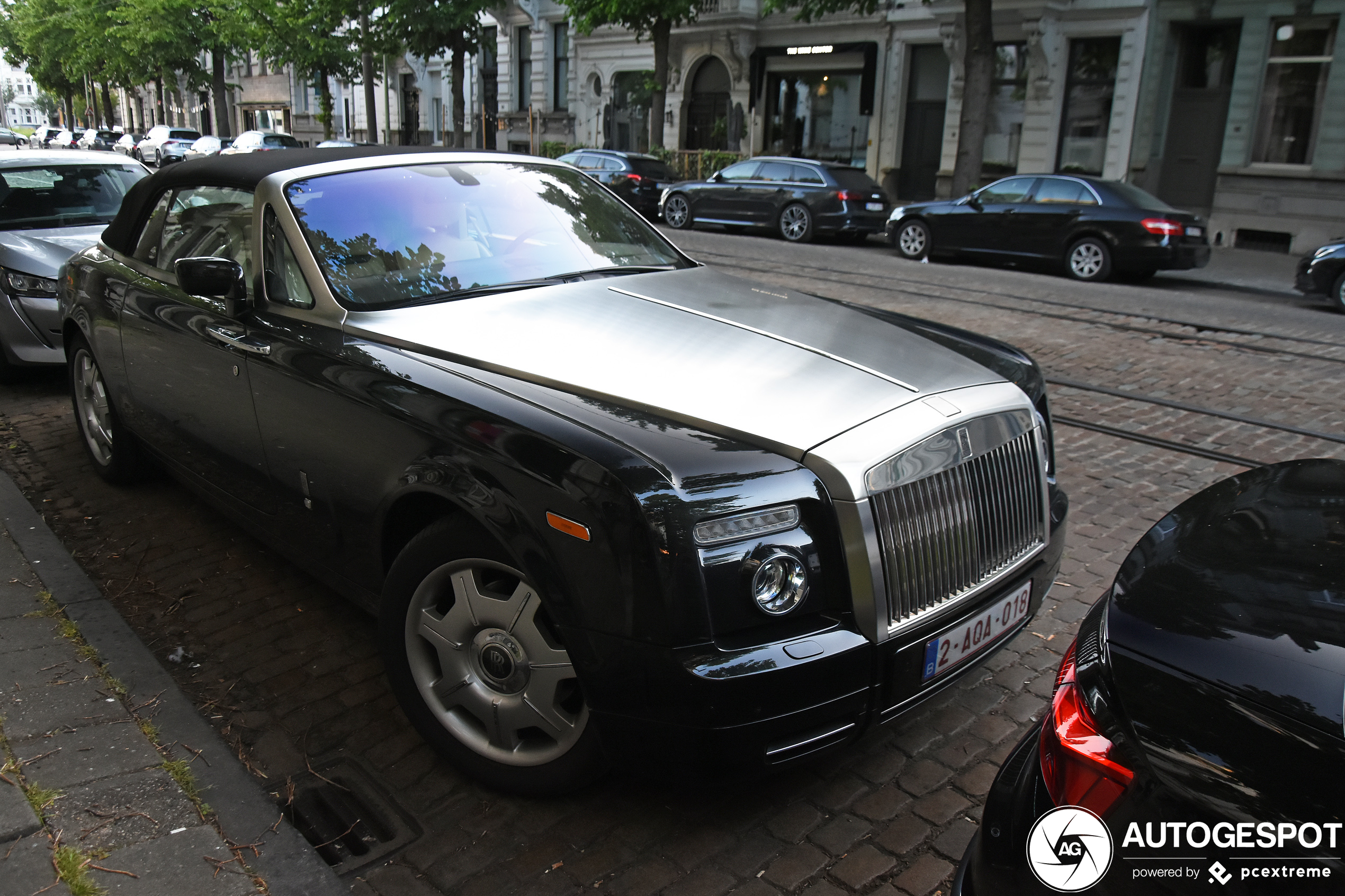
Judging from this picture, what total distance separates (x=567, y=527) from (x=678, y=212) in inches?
772

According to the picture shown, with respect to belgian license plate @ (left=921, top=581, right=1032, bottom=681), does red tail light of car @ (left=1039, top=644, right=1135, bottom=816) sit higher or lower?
higher

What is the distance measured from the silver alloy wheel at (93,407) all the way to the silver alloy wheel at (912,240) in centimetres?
1395

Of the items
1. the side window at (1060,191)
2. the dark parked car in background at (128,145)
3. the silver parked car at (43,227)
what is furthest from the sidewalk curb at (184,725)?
the dark parked car in background at (128,145)

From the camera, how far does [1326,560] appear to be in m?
1.85

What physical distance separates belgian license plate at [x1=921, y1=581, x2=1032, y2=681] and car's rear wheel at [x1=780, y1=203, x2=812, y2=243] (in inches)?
649

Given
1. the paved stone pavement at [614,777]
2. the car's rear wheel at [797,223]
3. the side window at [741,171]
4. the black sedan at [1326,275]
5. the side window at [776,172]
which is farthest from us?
the side window at [741,171]

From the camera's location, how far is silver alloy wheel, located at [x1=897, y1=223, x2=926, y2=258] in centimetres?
1697

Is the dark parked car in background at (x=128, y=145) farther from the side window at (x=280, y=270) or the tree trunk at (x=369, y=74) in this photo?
the side window at (x=280, y=270)

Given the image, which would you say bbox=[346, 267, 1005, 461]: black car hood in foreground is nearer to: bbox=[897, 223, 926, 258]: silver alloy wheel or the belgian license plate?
the belgian license plate

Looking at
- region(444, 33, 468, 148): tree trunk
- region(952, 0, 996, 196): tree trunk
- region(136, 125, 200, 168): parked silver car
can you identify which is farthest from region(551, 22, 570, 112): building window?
region(952, 0, 996, 196): tree trunk

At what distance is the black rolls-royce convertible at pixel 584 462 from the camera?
233 cm

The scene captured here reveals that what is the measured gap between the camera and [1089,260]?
48.0ft

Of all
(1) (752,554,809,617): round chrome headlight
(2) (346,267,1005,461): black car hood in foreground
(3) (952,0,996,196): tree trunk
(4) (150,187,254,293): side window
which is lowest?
(1) (752,554,809,617): round chrome headlight

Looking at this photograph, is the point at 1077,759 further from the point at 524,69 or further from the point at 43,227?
the point at 524,69
